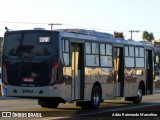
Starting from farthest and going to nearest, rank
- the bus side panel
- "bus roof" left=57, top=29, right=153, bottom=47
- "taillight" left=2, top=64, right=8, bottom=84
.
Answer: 1. "bus roof" left=57, top=29, right=153, bottom=47
2. "taillight" left=2, top=64, right=8, bottom=84
3. the bus side panel

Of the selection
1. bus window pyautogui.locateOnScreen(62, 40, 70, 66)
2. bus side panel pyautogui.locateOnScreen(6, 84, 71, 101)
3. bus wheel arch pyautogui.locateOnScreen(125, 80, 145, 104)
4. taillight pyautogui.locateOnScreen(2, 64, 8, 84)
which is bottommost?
bus wheel arch pyautogui.locateOnScreen(125, 80, 145, 104)

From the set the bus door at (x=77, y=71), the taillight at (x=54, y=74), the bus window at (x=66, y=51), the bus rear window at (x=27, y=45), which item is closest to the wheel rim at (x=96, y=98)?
the bus door at (x=77, y=71)

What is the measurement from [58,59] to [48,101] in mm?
2945

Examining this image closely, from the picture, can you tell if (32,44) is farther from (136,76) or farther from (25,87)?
(136,76)

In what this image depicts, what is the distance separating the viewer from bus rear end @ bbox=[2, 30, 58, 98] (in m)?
19.3

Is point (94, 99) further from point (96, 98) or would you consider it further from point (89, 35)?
point (89, 35)

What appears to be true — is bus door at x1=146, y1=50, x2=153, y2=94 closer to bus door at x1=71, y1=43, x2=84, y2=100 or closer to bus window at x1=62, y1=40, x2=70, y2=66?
bus door at x1=71, y1=43, x2=84, y2=100

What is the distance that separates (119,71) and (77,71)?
4533 millimetres

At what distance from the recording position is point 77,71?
20.8 metres

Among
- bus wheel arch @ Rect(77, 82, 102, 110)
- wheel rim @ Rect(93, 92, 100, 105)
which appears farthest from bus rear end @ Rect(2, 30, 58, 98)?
wheel rim @ Rect(93, 92, 100, 105)

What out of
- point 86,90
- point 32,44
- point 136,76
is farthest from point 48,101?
point 136,76

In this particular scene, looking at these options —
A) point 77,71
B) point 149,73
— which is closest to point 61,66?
point 77,71

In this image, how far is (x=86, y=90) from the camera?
69.6ft

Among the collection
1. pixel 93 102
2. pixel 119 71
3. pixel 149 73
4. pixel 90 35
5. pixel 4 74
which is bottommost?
pixel 93 102
